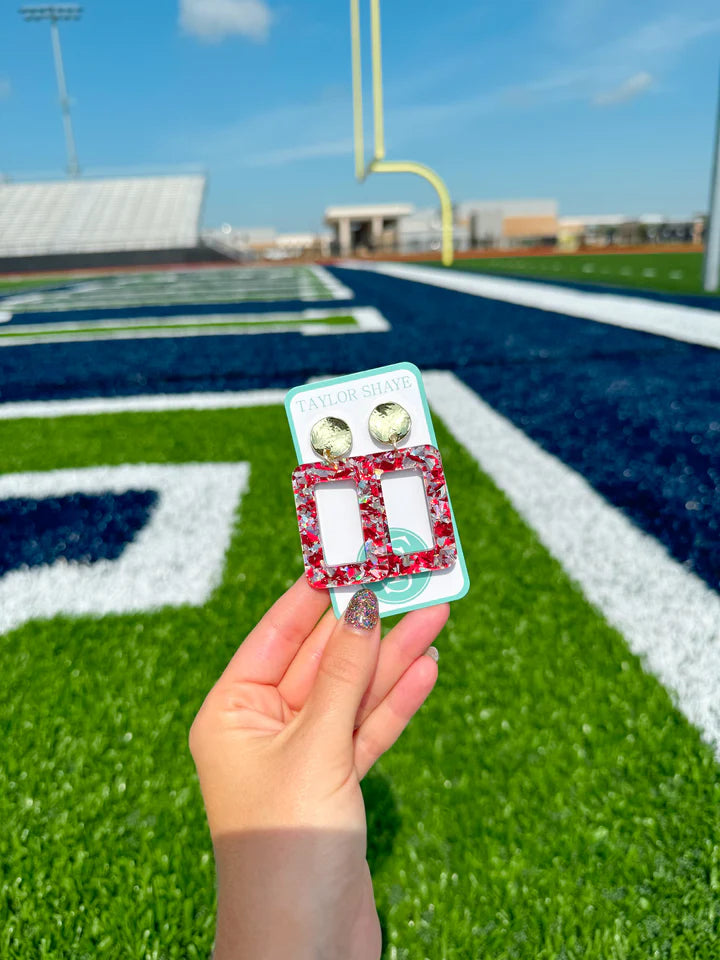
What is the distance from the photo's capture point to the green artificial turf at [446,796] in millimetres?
1022

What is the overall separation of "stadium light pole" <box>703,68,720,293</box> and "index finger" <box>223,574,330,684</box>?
9.13m

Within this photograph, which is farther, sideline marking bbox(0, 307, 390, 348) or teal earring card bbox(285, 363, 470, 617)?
sideline marking bbox(0, 307, 390, 348)

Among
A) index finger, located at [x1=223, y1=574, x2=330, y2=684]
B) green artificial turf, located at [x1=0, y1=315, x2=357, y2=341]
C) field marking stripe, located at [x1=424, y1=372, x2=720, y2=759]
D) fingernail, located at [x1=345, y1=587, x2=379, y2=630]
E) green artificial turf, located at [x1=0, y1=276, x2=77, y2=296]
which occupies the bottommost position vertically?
field marking stripe, located at [x1=424, y1=372, x2=720, y2=759]

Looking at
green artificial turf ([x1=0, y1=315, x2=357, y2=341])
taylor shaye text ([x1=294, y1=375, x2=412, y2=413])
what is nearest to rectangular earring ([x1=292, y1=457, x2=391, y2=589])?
taylor shaye text ([x1=294, y1=375, x2=412, y2=413])

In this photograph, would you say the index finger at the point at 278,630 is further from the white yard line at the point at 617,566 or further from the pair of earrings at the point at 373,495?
the white yard line at the point at 617,566

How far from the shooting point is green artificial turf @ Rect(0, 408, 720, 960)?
102 cm

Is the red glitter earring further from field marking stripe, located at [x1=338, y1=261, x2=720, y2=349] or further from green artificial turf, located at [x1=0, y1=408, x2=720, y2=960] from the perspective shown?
field marking stripe, located at [x1=338, y1=261, x2=720, y2=349]

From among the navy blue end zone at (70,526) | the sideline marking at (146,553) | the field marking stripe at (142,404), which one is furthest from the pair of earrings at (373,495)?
the field marking stripe at (142,404)

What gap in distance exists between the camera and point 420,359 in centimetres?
495

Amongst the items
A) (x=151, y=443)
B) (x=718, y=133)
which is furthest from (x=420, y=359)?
(x=718, y=133)

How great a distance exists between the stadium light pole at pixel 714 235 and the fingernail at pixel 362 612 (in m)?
9.23

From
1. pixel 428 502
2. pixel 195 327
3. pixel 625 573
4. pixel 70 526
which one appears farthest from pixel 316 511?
pixel 195 327

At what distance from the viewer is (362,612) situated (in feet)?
2.82

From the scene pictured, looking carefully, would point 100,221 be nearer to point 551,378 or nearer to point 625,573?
point 551,378
